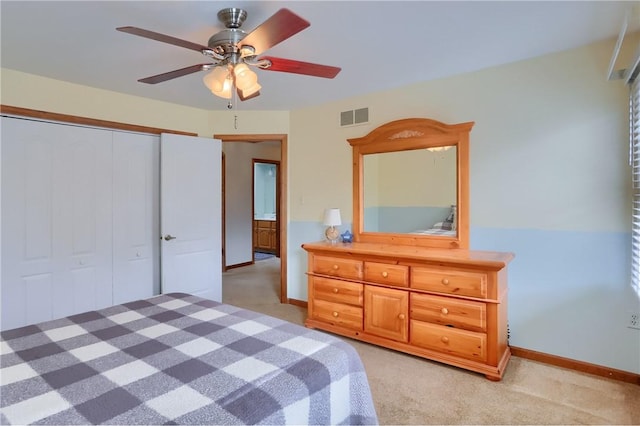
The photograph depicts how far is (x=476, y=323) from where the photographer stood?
237cm

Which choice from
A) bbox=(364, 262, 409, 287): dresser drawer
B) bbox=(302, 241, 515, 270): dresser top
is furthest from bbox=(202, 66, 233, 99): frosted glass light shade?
bbox=(364, 262, 409, 287): dresser drawer

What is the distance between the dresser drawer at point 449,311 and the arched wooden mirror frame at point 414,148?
1.90ft

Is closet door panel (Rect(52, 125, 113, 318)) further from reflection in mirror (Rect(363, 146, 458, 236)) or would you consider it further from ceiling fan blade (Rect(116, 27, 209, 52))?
reflection in mirror (Rect(363, 146, 458, 236))

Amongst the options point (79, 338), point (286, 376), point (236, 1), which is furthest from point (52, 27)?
point (286, 376)

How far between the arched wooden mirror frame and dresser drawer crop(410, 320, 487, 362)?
0.72 m

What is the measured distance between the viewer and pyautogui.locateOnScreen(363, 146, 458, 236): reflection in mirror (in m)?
2.97

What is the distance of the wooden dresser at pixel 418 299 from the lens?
234 centimetres

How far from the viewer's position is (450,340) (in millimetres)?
2467

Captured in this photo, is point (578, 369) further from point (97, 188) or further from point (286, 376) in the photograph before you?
point (97, 188)

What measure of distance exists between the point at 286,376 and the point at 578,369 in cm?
238

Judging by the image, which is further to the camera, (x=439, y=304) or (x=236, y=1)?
(x=439, y=304)

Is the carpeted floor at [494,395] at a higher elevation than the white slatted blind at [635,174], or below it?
below

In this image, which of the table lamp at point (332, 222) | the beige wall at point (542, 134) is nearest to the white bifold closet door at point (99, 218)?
the table lamp at point (332, 222)

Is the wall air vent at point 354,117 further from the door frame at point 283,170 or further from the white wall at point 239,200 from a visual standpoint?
the white wall at point 239,200
